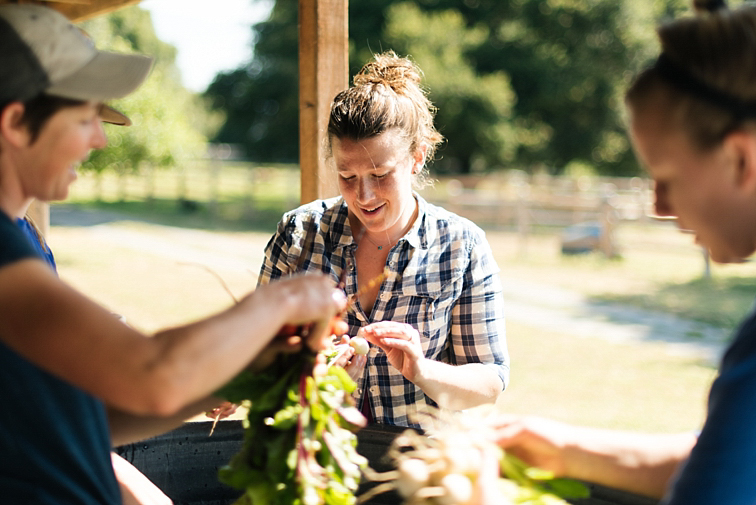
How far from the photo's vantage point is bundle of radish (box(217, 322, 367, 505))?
1381 millimetres

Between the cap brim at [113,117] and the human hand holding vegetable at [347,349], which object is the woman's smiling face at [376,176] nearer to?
the human hand holding vegetable at [347,349]

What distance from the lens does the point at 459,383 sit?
208 cm

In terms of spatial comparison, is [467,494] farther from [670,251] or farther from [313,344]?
[670,251]

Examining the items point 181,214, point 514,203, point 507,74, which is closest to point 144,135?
point 181,214

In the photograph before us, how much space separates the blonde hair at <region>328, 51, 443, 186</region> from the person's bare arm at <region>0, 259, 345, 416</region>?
3.95 ft

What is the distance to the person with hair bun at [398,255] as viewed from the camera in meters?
2.18

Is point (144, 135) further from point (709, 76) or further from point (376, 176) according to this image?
point (709, 76)

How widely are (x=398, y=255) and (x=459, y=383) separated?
0.49 meters

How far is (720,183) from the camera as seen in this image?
3.73 ft

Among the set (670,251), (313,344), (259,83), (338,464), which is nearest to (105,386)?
(313,344)

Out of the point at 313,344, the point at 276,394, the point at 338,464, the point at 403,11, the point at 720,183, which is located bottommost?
the point at 338,464

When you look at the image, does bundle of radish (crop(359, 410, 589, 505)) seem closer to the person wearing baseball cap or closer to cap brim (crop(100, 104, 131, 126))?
the person wearing baseball cap

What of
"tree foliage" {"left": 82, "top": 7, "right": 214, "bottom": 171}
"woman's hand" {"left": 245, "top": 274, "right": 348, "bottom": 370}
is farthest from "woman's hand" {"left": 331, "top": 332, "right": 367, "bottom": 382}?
"tree foliage" {"left": 82, "top": 7, "right": 214, "bottom": 171}

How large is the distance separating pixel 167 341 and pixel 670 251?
45.9ft
